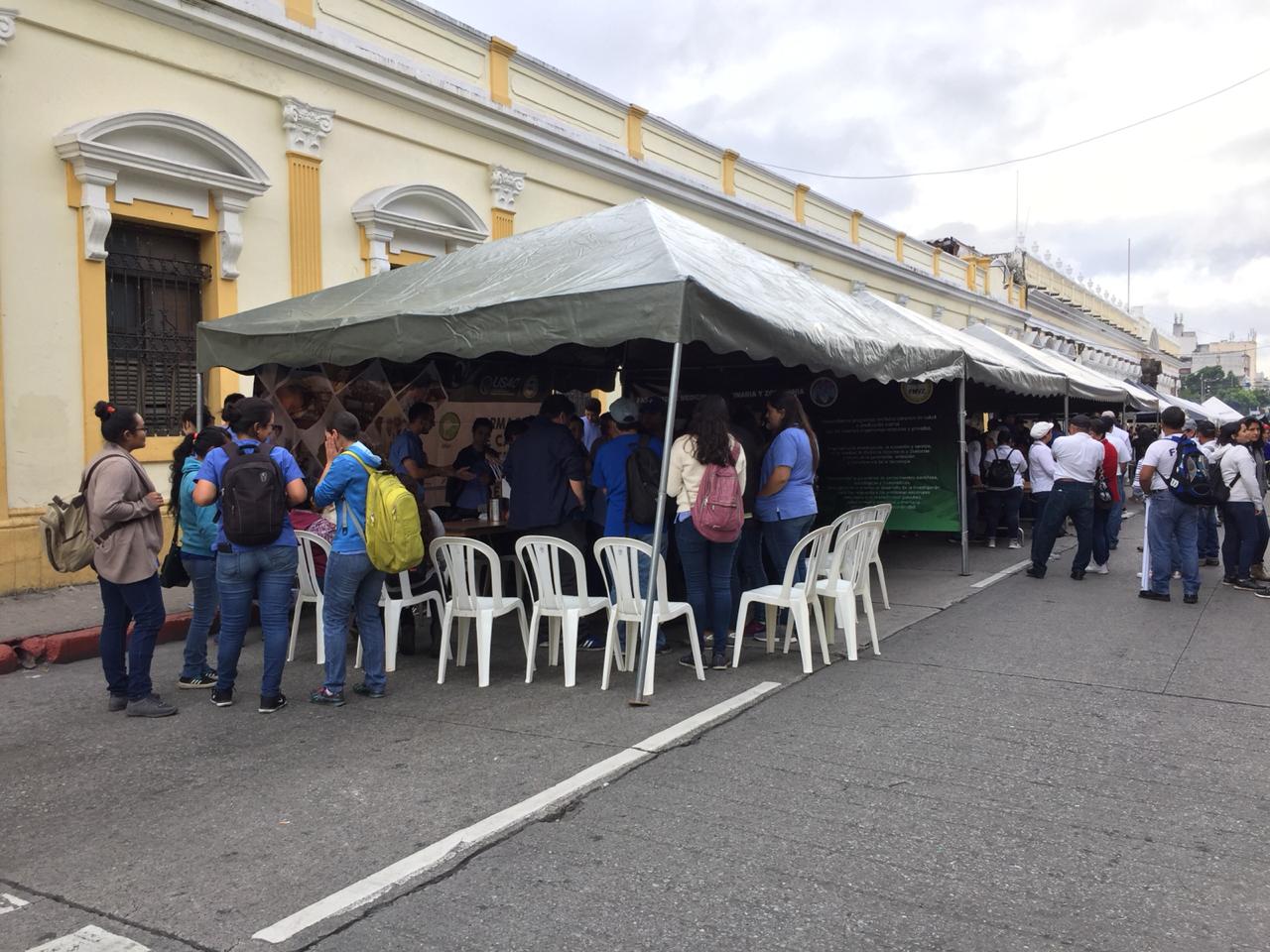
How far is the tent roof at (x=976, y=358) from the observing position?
9625 mm

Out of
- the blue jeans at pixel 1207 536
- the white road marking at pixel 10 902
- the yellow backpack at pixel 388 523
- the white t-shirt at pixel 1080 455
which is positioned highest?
the white t-shirt at pixel 1080 455

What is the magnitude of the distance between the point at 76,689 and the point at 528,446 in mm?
3307

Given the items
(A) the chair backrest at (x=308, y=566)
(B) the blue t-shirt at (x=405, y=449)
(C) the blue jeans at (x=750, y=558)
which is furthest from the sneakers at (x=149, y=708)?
(C) the blue jeans at (x=750, y=558)

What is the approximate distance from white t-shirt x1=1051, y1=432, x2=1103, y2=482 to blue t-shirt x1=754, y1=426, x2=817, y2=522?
4254 millimetres

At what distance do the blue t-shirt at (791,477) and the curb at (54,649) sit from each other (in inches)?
174

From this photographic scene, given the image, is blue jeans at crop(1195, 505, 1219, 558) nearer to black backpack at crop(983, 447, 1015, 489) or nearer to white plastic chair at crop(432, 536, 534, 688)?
black backpack at crop(983, 447, 1015, 489)

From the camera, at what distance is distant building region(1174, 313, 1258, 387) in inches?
4060

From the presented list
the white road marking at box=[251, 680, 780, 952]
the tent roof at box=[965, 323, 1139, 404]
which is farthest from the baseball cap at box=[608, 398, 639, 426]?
the tent roof at box=[965, 323, 1139, 404]

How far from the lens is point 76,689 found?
613cm

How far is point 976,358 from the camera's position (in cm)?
1003

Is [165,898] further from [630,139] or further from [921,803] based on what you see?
[630,139]

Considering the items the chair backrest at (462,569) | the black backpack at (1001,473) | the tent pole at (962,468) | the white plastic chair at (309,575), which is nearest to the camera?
the chair backrest at (462,569)

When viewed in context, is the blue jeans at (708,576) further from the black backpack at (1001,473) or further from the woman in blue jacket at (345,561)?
the black backpack at (1001,473)

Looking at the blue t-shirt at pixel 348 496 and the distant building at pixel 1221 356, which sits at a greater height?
the distant building at pixel 1221 356
